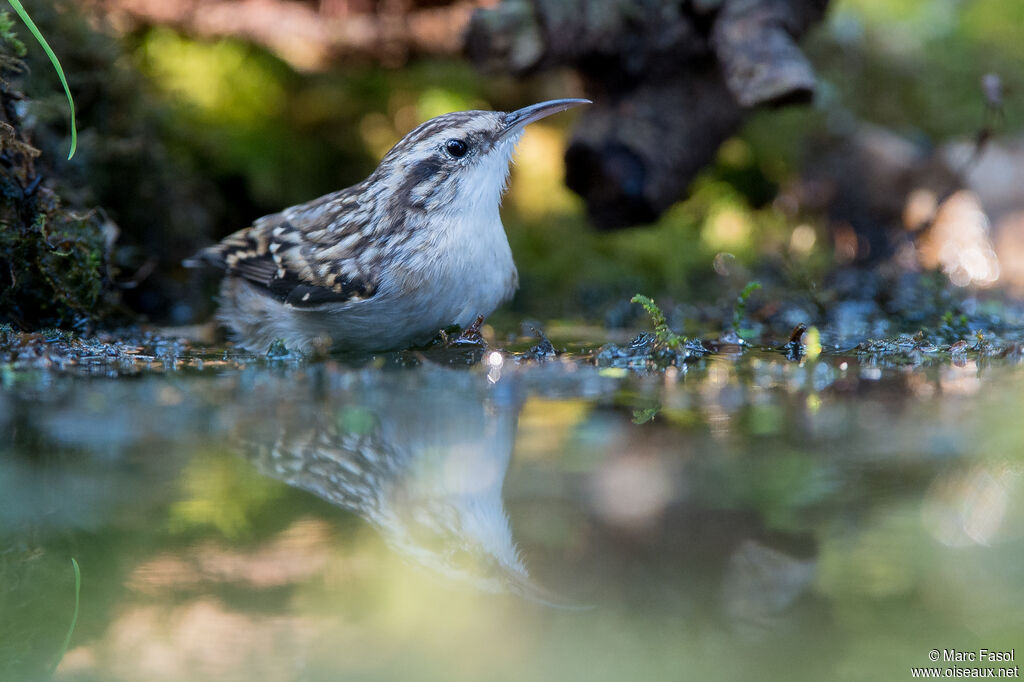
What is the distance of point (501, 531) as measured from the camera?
2.06 meters

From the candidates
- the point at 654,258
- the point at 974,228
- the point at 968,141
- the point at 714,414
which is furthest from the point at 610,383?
the point at 968,141

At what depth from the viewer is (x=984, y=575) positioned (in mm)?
1846

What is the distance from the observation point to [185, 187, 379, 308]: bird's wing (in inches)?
165

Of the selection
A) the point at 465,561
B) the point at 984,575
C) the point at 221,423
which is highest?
the point at 221,423

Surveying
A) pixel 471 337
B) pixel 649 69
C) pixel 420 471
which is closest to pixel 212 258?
pixel 471 337

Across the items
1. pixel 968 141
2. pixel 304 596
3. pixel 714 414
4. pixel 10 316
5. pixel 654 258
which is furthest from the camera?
pixel 968 141

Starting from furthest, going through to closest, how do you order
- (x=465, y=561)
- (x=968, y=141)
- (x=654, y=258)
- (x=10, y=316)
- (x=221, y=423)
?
(x=968, y=141) → (x=654, y=258) → (x=10, y=316) → (x=221, y=423) → (x=465, y=561)

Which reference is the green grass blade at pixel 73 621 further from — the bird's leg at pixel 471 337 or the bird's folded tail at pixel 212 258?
the bird's folded tail at pixel 212 258

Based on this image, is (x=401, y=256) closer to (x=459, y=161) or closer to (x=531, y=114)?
(x=459, y=161)

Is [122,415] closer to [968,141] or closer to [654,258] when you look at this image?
[654,258]

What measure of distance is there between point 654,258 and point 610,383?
3.97m

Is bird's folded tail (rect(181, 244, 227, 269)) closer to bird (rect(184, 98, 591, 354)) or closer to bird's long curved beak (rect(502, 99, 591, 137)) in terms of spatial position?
bird (rect(184, 98, 591, 354))

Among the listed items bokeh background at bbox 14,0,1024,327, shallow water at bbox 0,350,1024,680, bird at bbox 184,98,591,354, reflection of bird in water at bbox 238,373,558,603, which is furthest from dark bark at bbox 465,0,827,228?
reflection of bird in water at bbox 238,373,558,603

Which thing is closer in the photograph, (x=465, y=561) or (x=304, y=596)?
(x=304, y=596)
